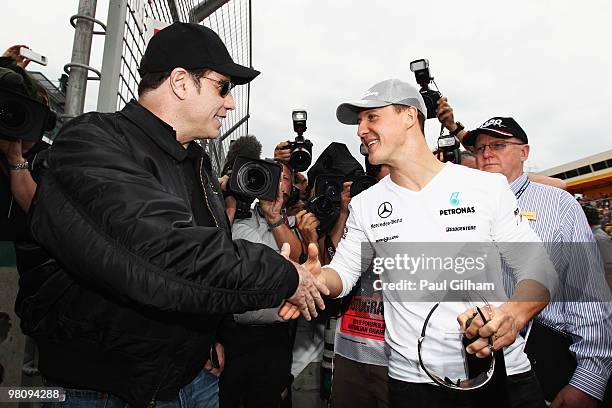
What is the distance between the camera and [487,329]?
135 cm

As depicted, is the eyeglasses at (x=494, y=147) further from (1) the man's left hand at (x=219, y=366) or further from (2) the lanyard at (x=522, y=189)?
(1) the man's left hand at (x=219, y=366)

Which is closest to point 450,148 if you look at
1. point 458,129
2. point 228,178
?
point 458,129

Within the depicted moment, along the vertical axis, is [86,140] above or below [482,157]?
below

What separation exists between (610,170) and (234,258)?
4912cm

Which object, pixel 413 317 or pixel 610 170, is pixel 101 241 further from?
pixel 610 170

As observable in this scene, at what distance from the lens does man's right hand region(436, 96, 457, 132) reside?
11.4ft

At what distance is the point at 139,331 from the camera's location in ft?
4.64

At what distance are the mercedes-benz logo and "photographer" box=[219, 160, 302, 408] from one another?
3.29ft

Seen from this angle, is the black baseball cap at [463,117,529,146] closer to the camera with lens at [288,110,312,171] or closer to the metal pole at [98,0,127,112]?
the camera with lens at [288,110,312,171]

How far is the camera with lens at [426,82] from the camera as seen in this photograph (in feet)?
10.8

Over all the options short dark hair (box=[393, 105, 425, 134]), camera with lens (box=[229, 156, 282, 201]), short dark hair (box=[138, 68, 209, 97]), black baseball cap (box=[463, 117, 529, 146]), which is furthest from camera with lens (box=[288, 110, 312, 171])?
short dark hair (box=[138, 68, 209, 97])

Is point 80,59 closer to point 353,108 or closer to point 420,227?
point 353,108

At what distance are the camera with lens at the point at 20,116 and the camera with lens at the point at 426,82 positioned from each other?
8.60 feet

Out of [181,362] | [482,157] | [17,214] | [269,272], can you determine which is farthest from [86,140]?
[482,157]
